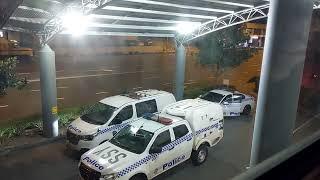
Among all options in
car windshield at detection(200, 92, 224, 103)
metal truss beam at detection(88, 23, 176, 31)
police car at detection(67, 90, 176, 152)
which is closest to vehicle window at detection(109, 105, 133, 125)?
police car at detection(67, 90, 176, 152)

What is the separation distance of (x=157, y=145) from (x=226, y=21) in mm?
10582

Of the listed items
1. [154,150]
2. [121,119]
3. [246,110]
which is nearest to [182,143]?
[154,150]

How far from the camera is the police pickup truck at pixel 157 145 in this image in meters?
7.84

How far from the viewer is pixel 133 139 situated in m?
8.86

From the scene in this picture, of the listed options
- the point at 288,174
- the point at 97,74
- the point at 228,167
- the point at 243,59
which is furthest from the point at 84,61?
the point at 288,174

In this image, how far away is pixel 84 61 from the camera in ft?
111

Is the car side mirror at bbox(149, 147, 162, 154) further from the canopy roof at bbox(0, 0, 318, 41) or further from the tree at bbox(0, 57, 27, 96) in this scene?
the tree at bbox(0, 57, 27, 96)

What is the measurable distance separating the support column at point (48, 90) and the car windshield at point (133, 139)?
13.1 ft

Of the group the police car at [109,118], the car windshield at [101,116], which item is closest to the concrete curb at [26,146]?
the police car at [109,118]

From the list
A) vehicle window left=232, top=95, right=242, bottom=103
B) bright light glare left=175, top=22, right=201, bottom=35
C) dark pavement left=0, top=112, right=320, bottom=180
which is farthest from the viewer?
bright light glare left=175, top=22, right=201, bottom=35

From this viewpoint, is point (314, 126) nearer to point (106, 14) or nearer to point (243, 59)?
point (243, 59)

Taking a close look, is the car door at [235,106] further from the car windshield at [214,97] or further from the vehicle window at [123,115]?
the vehicle window at [123,115]

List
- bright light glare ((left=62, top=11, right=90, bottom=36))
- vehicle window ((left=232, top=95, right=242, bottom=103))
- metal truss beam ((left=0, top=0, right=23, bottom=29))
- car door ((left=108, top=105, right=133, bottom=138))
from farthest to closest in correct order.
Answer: vehicle window ((left=232, top=95, right=242, bottom=103)), car door ((left=108, top=105, right=133, bottom=138)), bright light glare ((left=62, top=11, right=90, bottom=36)), metal truss beam ((left=0, top=0, right=23, bottom=29))

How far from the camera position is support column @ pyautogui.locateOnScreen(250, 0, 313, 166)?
3443 mm
